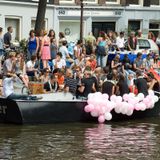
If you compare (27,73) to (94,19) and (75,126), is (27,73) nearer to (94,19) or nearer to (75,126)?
(75,126)

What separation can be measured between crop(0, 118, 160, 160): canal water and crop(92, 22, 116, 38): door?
66.5ft

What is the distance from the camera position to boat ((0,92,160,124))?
1811 centimetres

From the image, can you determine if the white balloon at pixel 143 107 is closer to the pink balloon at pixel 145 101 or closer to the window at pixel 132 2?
the pink balloon at pixel 145 101

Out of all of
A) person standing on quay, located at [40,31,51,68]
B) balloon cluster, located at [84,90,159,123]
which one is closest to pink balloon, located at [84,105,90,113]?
balloon cluster, located at [84,90,159,123]

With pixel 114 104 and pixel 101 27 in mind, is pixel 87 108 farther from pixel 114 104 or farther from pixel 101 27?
pixel 101 27

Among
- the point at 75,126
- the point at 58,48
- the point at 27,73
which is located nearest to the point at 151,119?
the point at 75,126

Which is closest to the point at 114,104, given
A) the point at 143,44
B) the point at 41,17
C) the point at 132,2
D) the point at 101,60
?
the point at 101,60

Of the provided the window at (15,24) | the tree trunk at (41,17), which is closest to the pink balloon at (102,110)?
the tree trunk at (41,17)

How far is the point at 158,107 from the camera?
21.0 meters

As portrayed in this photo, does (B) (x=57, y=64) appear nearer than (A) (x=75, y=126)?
No

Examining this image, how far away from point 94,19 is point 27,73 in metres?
17.1

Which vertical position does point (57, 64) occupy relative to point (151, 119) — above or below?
above

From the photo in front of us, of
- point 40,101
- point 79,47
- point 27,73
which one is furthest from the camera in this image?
point 79,47

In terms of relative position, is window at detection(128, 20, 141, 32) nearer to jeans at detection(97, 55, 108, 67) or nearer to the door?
the door
